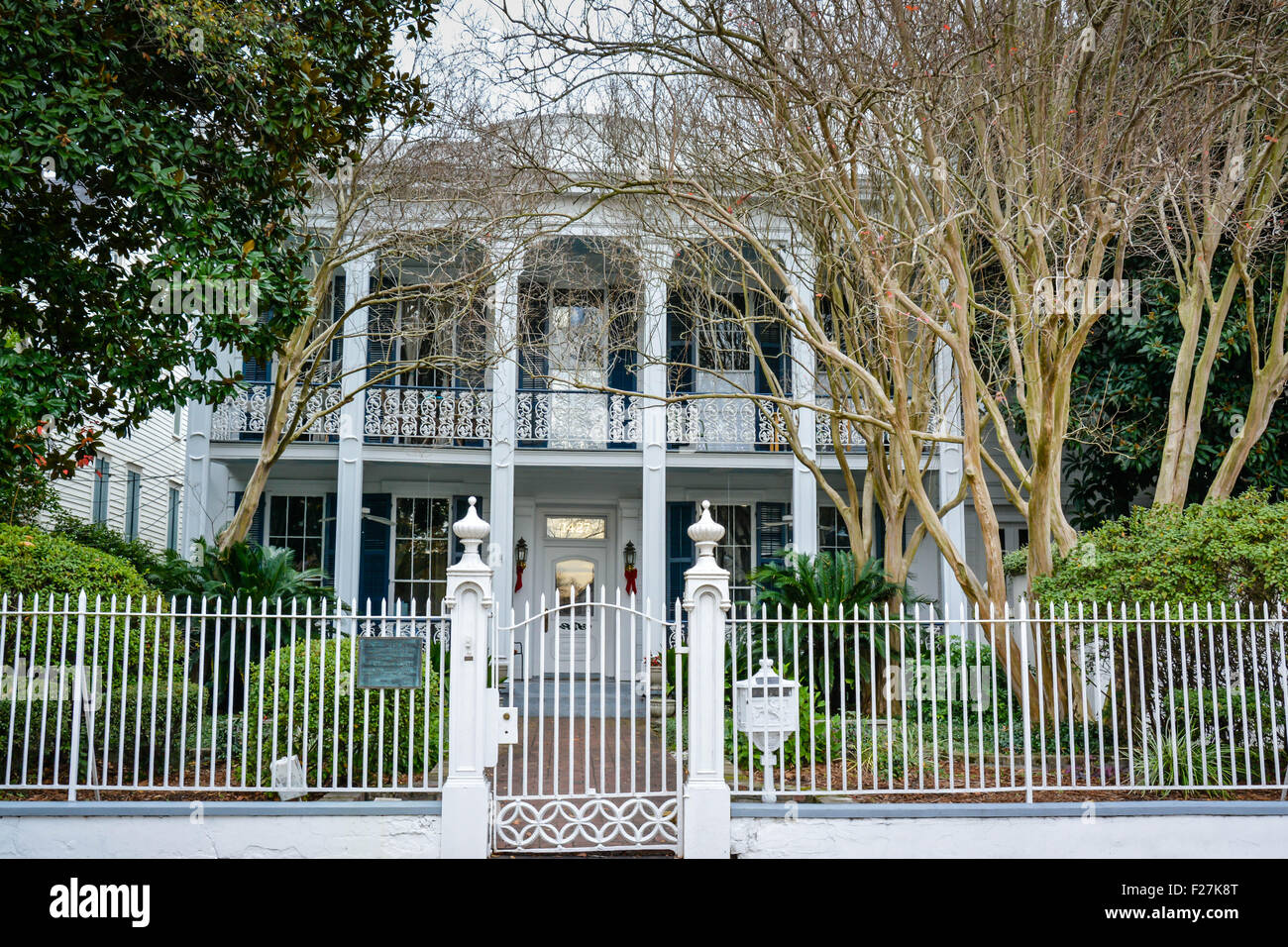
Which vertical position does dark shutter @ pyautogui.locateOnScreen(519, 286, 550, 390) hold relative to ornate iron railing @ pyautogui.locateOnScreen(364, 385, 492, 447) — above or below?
above

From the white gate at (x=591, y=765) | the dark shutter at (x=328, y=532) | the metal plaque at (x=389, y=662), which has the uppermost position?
the dark shutter at (x=328, y=532)

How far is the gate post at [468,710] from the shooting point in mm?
6152

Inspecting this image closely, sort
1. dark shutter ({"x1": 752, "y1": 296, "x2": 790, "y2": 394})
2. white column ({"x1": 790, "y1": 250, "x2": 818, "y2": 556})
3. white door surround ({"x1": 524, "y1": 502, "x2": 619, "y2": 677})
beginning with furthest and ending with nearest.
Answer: white door surround ({"x1": 524, "y1": 502, "x2": 619, "y2": 677}), dark shutter ({"x1": 752, "y1": 296, "x2": 790, "y2": 394}), white column ({"x1": 790, "y1": 250, "x2": 818, "y2": 556})

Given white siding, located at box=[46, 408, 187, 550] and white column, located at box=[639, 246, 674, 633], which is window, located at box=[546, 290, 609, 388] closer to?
white column, located at box=[639, 246, 674, 633]

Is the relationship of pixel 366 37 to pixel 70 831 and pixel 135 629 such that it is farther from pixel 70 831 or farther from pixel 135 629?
pixel 70 831

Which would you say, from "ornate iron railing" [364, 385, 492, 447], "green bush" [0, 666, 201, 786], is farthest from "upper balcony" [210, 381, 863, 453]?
"green bush" [0, 666, 201, 786]

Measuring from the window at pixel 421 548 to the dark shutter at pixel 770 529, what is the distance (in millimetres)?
4868

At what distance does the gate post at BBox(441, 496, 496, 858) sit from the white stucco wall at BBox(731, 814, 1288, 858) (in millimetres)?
1617

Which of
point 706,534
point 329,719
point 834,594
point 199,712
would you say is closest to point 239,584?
point 329,719

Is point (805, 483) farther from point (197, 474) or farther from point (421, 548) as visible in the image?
point (197, 474)

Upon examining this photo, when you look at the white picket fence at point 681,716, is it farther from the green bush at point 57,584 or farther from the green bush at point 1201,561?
the green bush at point 1201,561

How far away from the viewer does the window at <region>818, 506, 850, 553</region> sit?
1633 centimetres

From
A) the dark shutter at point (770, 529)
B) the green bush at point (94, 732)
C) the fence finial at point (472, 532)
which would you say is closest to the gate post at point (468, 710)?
the fence finial at point (472, 532)

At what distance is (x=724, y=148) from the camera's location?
916cm
